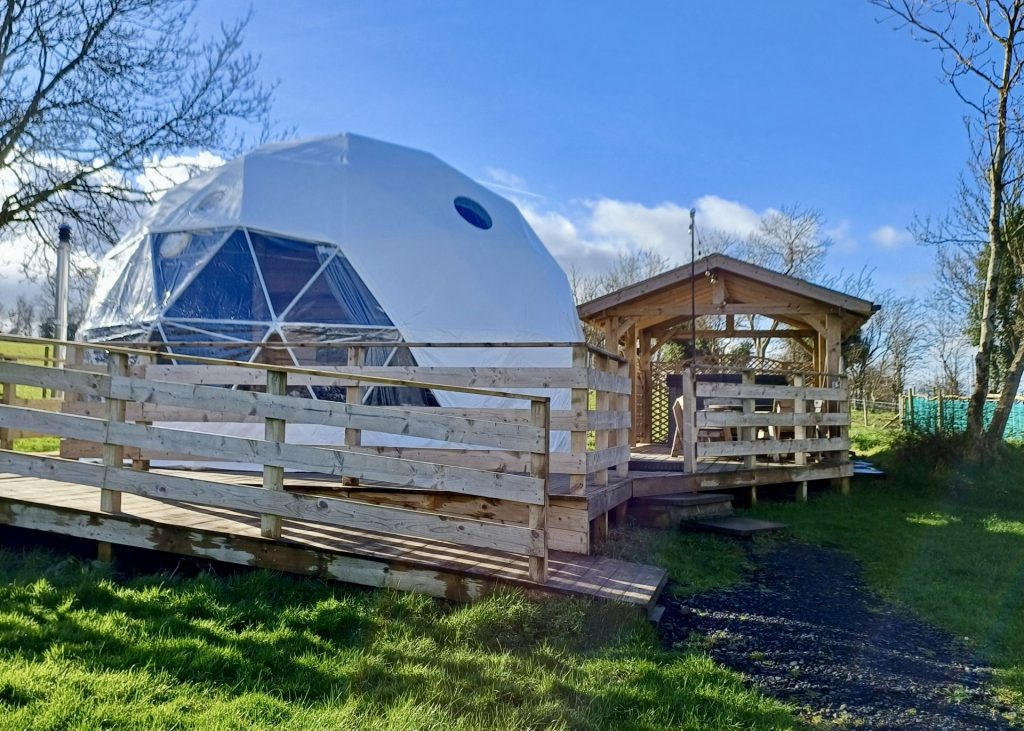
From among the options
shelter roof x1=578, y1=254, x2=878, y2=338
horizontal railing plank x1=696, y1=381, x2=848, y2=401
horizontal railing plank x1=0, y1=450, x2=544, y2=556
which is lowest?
horizontal railing plank x1=0, y1=450, x2=544, y2=556

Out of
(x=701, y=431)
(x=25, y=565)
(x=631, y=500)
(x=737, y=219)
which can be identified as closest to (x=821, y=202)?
(x=737, y=219)

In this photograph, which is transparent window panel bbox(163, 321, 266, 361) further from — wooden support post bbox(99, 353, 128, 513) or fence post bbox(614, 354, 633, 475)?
fence post bbox(614, 354, 633, 475)

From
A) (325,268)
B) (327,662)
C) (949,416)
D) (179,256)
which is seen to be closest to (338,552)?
(327,662)

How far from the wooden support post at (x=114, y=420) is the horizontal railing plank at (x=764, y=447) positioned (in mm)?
5689

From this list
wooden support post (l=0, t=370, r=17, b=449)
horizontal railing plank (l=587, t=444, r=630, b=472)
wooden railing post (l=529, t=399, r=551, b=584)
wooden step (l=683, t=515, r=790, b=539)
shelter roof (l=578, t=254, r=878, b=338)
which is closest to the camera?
wooden railing post (l=529, t=399, r=551, b=584)

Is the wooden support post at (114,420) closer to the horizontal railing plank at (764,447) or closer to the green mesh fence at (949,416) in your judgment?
the horizontal railing plank at (764,447)

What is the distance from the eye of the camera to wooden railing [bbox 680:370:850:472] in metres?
7.87

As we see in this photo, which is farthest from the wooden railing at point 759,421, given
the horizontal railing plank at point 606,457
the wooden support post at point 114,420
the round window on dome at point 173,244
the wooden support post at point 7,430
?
the wooden support post at point 7,430

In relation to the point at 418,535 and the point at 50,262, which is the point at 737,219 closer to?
the point at 50,262

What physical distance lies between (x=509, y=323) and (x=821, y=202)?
3034cm

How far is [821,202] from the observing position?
3434 centimetres

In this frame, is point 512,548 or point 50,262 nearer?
point 512,548

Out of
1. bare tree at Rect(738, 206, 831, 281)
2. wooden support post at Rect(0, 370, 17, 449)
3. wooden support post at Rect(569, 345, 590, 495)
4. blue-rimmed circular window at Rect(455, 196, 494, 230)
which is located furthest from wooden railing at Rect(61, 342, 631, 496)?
bare tree at Rect(738, 206, 831, 281)

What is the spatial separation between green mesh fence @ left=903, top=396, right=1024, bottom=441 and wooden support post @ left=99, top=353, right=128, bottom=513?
454 inches
